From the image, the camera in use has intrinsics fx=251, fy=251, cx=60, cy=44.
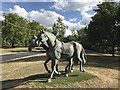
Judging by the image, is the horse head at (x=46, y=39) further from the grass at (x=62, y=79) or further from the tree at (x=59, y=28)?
the tree at (x=59, y=28)

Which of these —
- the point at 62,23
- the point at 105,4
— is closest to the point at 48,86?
the point at 105,4

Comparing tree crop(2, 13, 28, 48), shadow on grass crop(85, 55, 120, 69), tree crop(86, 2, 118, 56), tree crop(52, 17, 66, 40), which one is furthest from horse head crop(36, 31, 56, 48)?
tree crop(2, 13, 28, 48)

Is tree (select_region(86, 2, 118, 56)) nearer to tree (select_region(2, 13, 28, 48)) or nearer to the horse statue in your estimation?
the horse statue

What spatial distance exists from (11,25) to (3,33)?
10.8ft

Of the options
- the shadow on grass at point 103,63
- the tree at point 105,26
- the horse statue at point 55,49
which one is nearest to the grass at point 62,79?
the horse statue at point 55,49

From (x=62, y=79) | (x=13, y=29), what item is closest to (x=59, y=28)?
(x=13, y=29)

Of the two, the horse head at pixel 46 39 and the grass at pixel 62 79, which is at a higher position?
the horse head at pixel 46 39

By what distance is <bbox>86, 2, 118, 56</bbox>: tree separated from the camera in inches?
1289

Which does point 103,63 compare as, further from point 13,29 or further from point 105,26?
point 13,29

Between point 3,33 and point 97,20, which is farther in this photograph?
point 3,33

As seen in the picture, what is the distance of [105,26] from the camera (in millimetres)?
33000

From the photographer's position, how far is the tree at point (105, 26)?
107 ft

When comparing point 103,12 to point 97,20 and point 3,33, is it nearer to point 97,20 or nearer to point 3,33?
point 97,20

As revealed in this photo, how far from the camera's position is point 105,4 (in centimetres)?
3519
